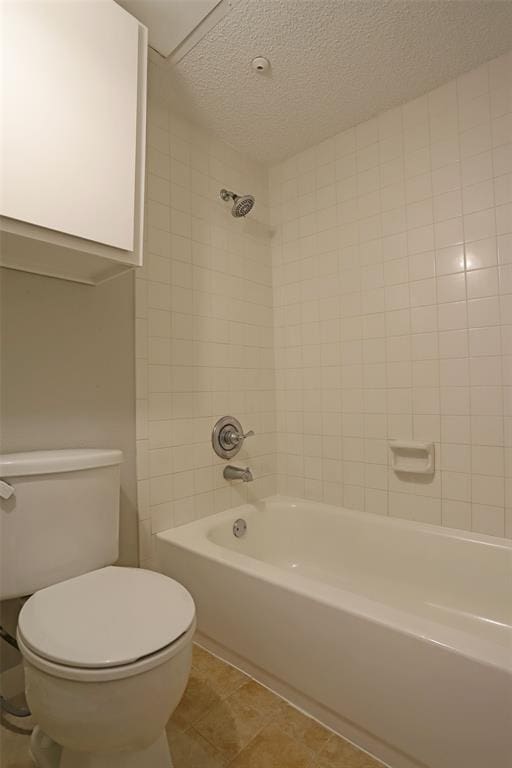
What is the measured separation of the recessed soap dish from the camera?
163cm

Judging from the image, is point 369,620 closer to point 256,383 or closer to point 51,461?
point 51,461

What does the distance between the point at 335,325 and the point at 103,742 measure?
5.71ft

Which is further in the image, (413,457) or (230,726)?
(413,457)

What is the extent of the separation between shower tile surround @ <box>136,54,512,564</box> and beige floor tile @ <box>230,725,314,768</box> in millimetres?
741

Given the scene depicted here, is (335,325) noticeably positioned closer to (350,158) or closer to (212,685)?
(350,158)

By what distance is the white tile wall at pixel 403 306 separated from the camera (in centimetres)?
151

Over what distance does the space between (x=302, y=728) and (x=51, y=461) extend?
1081 millimetres

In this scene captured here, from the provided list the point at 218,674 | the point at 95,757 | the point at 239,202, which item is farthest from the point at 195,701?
the point at 239,202

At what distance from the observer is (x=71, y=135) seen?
103cm

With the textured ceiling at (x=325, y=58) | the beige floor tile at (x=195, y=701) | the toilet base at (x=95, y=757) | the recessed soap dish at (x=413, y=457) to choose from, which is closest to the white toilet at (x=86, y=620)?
the toilet base at (x=95, y=757)

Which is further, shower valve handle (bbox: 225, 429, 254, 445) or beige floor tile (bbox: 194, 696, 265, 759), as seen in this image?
shower valve handle (bbox: 225, 429, 254, 445)

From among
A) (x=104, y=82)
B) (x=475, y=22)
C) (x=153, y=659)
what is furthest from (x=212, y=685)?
(x=475, y=22)

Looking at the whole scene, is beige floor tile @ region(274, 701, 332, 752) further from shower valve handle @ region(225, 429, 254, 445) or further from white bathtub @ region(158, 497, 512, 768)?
shower valve handle @ region(225, 429, 254, 445)

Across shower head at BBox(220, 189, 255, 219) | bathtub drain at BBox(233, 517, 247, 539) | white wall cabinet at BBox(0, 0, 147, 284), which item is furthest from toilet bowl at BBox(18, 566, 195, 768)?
shower head at BBox(220, 189, 255, 219)
